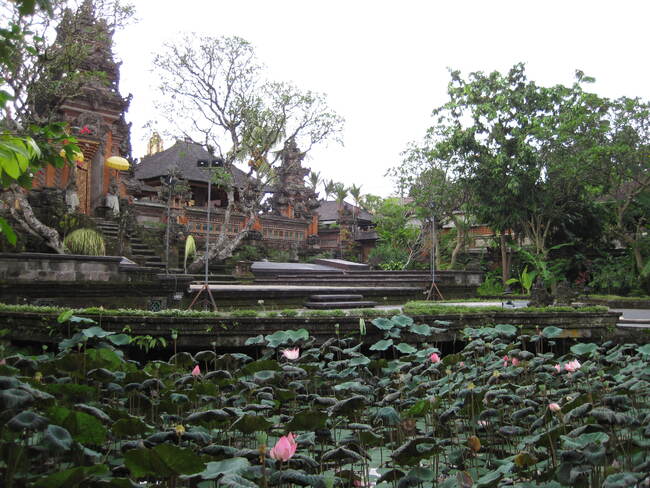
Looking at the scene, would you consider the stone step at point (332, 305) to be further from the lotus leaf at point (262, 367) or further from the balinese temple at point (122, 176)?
the lotus leaf at point (262, 367)

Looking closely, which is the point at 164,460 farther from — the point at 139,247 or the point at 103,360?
the point at 139,247

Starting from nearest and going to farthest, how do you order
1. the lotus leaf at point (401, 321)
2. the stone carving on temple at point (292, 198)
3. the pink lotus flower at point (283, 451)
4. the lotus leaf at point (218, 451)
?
the pink lotus flower at point (283, 451) → the lotus leaf at point (218, 451) → the lotus leaf at point (401, 321) → the stone carving on temple at point (292, 198)

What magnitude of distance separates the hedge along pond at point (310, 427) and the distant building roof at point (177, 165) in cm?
2256

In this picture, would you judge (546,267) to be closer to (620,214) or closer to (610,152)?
(620,214)

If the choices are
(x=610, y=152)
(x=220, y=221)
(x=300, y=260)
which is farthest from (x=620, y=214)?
(x=220, y=221)

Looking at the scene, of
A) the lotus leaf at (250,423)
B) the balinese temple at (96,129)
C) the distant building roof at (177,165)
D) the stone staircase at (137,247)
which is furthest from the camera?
the distant building roof at (177,165)

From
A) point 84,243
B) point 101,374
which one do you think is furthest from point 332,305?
point 101,374

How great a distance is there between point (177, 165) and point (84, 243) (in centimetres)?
1623

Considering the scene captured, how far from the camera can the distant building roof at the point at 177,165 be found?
27.8 metres

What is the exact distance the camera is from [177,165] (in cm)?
2738

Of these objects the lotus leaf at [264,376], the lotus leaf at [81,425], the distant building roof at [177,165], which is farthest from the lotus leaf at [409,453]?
the distant building roof at [177,165]

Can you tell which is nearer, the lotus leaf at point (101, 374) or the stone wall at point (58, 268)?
the lotus leaf at point (101, 374)

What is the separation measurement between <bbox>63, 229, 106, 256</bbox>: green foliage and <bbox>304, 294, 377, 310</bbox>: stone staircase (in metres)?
4.53

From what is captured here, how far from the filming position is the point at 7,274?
28.6 feet
